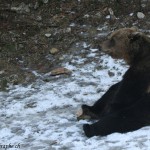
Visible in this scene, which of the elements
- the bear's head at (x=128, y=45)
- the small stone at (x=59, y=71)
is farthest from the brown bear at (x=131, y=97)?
the small stone at (x=59, y=71)

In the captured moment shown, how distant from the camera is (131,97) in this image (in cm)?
620

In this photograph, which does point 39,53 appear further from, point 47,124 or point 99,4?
point 47,124

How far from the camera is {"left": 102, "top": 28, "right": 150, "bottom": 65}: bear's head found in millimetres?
6371

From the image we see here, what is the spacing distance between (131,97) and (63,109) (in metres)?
1.39

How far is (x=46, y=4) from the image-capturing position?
35.5ft

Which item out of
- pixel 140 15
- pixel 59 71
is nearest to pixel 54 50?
pixel 59 71

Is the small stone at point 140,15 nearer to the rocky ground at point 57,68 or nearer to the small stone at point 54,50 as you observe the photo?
the rocky ground at point 57,68

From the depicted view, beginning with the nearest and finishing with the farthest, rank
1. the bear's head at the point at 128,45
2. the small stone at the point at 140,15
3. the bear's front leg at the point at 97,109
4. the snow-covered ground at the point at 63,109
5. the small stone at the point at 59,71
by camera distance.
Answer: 1. the snow-covered ground at the point at 63,109
2. the bear's head at the point at 128,45
3. the bear's front leg at the point at 97,109
4. the small stone at the point at 59,71
5. the small stone at the point at 140,15

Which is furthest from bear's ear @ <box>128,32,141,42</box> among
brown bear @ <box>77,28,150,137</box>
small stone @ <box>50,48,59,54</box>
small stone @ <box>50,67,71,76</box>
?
small stone @ <box>50,48,59,54</box>

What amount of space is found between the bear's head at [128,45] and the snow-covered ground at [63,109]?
95 centimetres

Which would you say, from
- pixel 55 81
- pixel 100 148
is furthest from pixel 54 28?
pixel 100 148

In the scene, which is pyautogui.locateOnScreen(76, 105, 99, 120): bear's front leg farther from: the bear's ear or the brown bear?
the bear's ear

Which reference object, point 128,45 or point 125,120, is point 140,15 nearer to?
point 128,45

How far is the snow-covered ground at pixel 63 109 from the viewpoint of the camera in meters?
5.97
